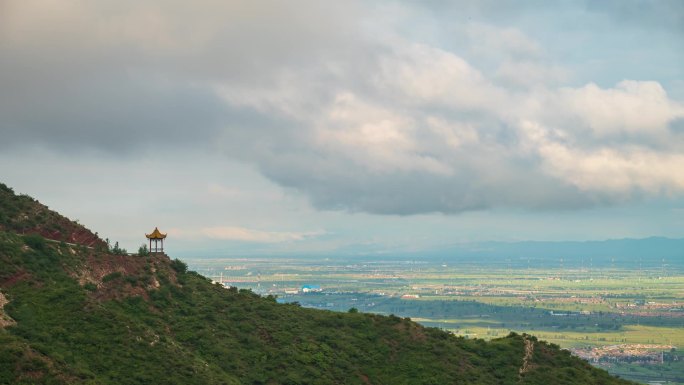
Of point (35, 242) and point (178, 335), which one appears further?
point (35, 242)

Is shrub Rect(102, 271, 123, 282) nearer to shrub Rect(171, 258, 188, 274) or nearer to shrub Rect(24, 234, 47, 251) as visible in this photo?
shrub Rect(24, 234, 47, 251)

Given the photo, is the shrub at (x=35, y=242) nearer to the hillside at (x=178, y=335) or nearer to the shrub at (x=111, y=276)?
the hillside at (x=178, y=335)

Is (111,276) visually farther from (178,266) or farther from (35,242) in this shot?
(178,266)

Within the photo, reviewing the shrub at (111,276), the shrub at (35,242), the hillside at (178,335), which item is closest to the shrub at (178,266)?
the hillside at (178,335)

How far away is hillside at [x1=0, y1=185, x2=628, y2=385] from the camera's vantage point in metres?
65.2

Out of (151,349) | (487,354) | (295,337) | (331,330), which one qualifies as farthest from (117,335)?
(487,354)

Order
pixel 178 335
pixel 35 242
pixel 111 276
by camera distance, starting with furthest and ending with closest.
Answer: pixel 111 276 → pixel 35 242 → pixel 178 335

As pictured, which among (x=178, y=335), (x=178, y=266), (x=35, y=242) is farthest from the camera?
(x=178, y=266)

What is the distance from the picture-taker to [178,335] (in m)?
77.2

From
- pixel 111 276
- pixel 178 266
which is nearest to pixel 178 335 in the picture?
pixel 111 276

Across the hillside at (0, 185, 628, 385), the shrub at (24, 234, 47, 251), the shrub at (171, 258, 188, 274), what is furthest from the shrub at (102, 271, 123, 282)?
the shrub at (171, 258, 188, 274)

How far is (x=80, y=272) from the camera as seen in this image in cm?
7919

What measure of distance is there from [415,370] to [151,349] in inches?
1041

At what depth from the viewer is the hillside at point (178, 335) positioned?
65.2 m
